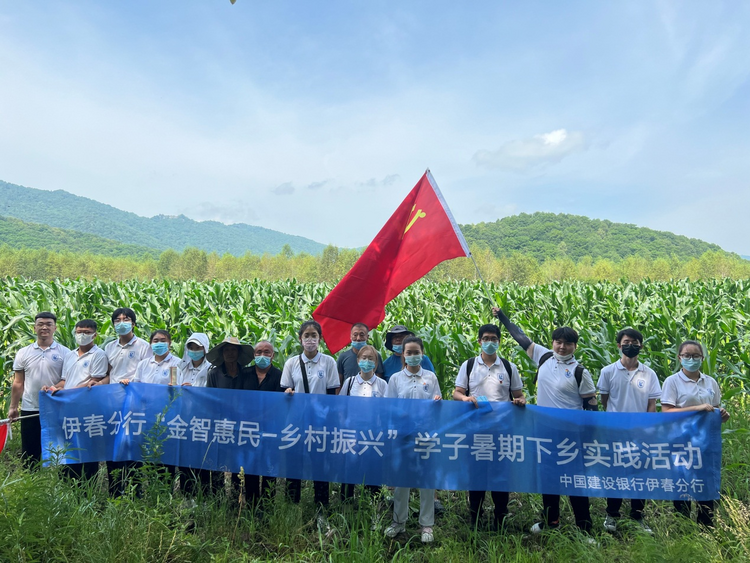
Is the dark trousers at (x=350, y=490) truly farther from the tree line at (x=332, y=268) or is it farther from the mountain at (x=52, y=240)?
the mountain at (x=52, y=240)

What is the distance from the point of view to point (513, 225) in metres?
151

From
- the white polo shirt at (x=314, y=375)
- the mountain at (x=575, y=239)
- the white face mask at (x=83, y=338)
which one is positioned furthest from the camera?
the mountain at (x=575, y=239)

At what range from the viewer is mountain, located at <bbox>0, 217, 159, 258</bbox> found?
476 feet

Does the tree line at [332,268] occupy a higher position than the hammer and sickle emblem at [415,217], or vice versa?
the tree line at [332,268]

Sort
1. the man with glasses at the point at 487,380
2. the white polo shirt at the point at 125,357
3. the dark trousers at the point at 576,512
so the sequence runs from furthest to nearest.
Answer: the white polo shirt at the point at 125,357, the man with glasses at the point at 487,380, the dark trousers at the point at 576,512

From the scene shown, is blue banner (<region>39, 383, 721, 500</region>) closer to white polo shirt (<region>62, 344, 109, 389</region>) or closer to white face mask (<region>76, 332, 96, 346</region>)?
white polo shirt (<region>62, 344, 109, 389</region>)

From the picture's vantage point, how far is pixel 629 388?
13.9ft

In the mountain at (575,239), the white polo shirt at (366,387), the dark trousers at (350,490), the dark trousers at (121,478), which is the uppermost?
the mountain at (575,239)

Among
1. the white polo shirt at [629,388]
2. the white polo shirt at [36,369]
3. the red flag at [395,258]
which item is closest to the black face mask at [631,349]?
the white polo shirt at [629,388]

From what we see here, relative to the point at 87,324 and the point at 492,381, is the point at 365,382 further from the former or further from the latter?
the point at 87,324

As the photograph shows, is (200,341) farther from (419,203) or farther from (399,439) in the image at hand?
(419,203)

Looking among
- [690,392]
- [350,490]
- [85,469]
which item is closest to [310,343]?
[350,490]

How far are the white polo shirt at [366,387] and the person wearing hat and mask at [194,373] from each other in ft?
4.54

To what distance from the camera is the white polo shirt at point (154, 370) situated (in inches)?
188
